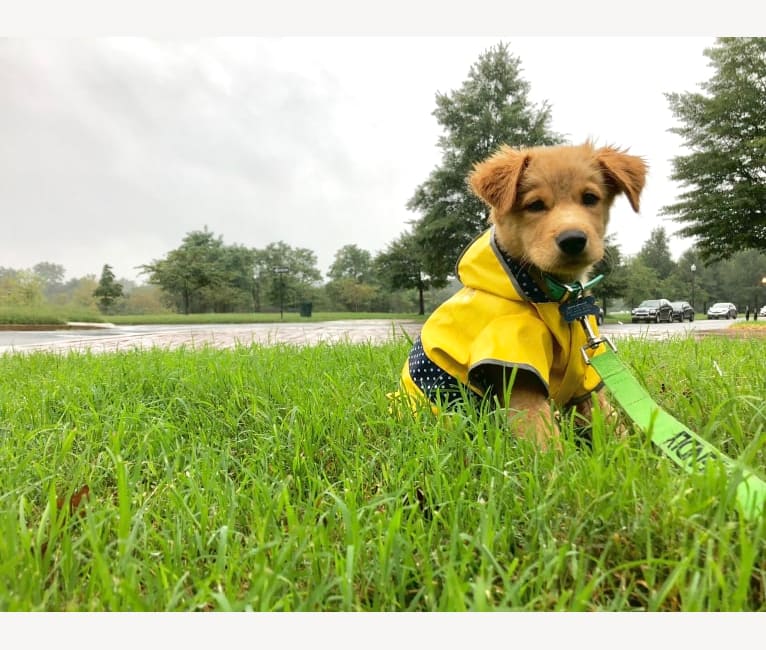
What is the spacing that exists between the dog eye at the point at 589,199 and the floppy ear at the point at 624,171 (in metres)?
0.17

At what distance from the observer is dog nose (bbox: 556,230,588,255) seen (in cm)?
158

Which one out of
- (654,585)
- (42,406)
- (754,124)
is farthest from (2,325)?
(754,124)

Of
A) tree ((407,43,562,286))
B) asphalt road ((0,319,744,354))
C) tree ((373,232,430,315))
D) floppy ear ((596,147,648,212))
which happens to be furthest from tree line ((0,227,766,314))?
floppy ear ((596,147,648,212))

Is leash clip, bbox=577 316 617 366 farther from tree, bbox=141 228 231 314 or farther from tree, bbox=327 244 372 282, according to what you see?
tree, bbox=327 244 372 282

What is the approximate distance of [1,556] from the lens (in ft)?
3.06

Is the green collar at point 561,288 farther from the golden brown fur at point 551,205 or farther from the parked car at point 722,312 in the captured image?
the parked car at point 722,312

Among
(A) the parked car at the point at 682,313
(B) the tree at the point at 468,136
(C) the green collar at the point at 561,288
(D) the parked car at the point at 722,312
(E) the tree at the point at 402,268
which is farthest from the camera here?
(E) the tree at the point at 402,268

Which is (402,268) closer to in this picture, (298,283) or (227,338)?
(298,283)

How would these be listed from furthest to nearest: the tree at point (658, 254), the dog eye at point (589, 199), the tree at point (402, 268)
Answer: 1. the tree at point (658, 254)
2. the tree at point (402, 268)
3. the dog eye at point (589, 199)

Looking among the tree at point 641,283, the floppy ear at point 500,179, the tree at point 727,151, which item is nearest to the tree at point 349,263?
the tree at point 641,283

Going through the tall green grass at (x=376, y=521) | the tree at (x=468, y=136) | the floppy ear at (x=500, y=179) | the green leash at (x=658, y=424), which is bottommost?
the tall green grass at (x=376, y=521)

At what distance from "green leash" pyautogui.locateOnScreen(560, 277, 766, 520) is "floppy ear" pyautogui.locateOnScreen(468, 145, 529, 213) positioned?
1.39 feet

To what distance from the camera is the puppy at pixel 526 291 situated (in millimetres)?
1581

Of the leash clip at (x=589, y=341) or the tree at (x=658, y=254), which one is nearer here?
the leash clip at (x=589, y=341)
